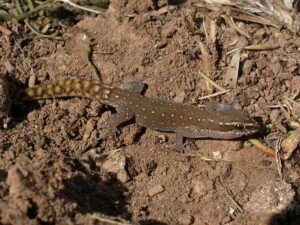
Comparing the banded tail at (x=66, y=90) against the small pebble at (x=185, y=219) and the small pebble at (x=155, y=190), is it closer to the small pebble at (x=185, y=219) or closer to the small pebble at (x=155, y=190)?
the small pebble at (x=155, y=190)

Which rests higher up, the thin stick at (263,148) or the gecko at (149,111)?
the gecko at (149,111)

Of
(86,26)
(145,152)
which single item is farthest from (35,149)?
(86,26)

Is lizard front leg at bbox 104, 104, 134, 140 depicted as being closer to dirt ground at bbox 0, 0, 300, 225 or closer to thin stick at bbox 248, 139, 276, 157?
dirt ground at bbox 0, 0, 300, 225

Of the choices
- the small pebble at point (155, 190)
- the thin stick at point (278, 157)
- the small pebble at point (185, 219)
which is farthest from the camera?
the thin stick at point (278, 157)

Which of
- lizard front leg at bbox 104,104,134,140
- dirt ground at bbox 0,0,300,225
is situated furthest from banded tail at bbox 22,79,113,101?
lizard front leg at bbox 104,104,134,140

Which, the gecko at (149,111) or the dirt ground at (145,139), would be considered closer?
the dirt ground at (145,139)

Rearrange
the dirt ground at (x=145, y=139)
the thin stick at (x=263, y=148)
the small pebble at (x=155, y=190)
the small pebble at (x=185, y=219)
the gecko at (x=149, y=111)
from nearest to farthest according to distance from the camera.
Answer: the dirt ground at (x=145, y=139), the small pebble at (x=185, y=219), the small pebble at (x=155, y=190), the thin stick at (x=263, y=148), the gecko at (x=149, y=111)

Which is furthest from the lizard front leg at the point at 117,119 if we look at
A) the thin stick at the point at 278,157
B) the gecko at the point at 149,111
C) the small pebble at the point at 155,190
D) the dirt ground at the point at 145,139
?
the thin stick at the point at 278,157

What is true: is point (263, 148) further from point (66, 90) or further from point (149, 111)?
point (66, 90)
